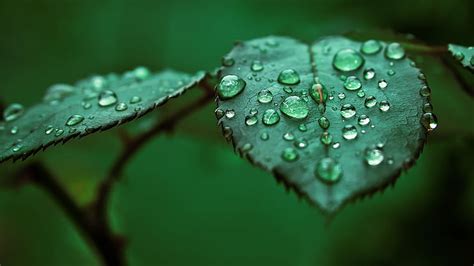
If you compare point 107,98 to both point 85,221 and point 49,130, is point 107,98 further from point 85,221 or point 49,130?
point 85,221

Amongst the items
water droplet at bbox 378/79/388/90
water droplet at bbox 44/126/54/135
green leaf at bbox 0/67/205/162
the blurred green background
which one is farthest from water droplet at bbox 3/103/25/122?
water droplet at bbox 378/79/388/90

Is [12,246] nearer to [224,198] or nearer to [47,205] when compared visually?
[47,205]

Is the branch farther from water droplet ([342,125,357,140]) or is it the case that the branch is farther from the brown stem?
water droplet ([342,125,357,140])

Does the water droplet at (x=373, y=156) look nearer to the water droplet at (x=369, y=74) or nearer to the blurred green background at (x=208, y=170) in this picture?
the water droplet at (x=369, y=74)

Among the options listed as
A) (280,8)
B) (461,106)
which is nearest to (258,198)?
(280,8)

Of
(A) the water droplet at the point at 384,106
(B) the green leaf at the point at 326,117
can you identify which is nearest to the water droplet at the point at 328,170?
(B) the green leaf at the point at 326,117

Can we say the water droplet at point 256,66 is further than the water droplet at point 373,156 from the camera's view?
Yes
